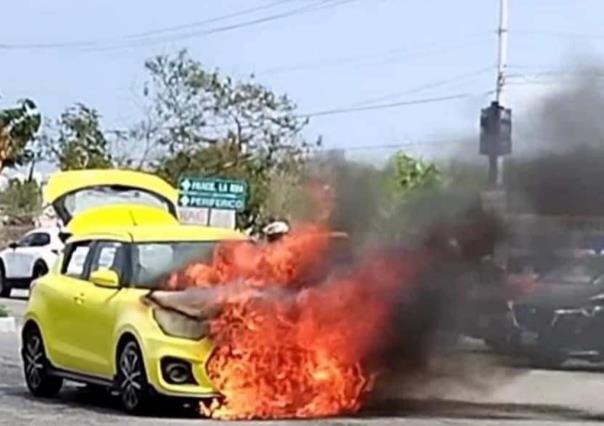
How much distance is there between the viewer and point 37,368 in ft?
52.9

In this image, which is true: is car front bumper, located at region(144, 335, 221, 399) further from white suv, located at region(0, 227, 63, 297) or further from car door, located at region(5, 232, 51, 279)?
car door, located at region(5, 232, 51, 279)

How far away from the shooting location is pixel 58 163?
55.5m

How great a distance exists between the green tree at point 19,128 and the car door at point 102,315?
33.6 m

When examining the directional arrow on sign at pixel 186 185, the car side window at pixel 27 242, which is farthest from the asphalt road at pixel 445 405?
the car side window at pixel 27 242

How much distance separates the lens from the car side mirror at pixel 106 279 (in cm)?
1467

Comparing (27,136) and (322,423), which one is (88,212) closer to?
(322,423)

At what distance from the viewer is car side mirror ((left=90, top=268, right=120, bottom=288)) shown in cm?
1467

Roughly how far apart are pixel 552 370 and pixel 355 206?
501cm

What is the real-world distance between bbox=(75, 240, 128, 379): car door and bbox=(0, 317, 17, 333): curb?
1155cm

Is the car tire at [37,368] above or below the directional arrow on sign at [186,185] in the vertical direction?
below

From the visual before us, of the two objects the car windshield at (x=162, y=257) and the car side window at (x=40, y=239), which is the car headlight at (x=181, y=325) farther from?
the car side window at (x=40, y=239)

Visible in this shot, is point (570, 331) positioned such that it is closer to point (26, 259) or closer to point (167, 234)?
point (167, 234)

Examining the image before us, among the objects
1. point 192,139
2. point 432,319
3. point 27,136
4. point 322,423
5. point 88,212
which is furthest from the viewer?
point 27,136

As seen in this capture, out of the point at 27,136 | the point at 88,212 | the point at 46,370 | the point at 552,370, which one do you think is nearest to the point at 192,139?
the point at 27,136
